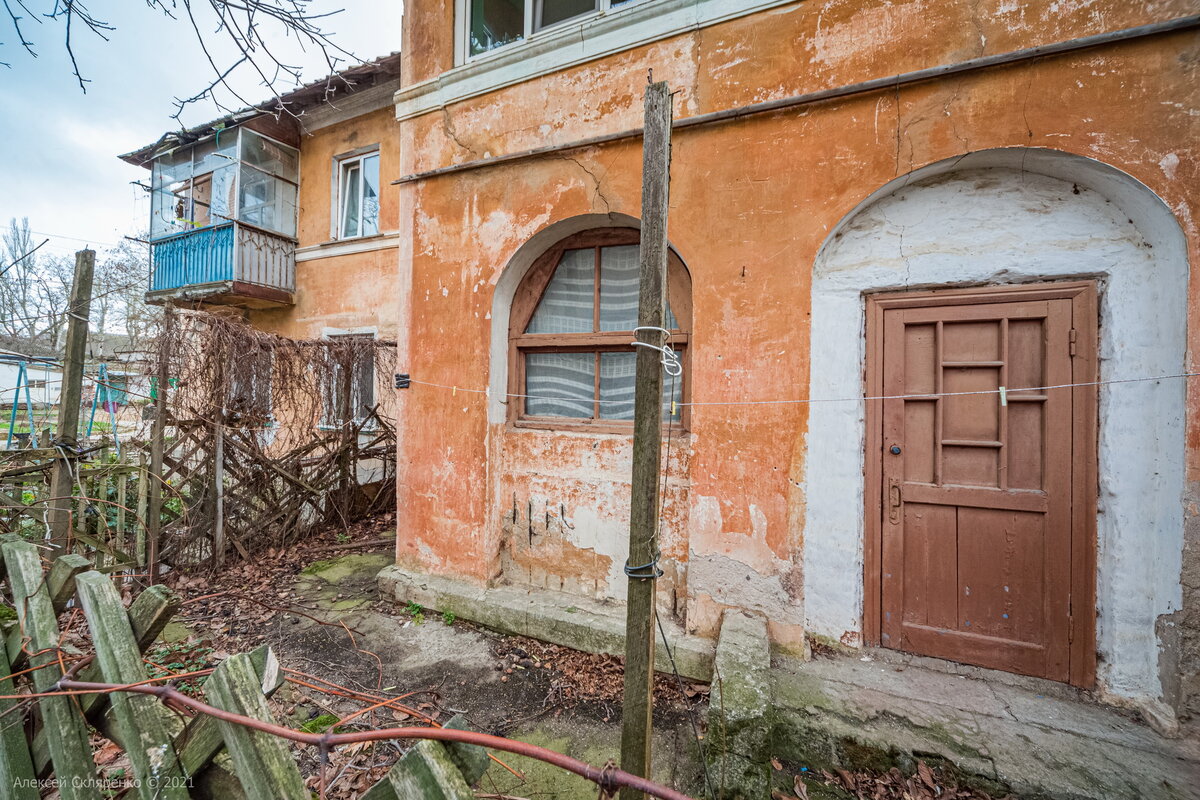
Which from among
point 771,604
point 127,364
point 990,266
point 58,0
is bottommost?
point 771,604

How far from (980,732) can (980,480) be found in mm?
1401

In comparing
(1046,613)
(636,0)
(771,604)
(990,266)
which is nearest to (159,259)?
(636,0)

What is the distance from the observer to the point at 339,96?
873 cm

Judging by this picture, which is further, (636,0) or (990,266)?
(636,0)

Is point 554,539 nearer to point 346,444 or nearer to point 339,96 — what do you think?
point 346,444

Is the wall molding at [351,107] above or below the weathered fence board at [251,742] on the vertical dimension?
above

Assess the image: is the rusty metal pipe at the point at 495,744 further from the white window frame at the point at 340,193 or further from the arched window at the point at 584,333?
the white window frame at the point at 340,193

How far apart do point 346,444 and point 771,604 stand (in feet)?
18.4

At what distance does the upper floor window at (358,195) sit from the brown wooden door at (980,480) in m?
9.09

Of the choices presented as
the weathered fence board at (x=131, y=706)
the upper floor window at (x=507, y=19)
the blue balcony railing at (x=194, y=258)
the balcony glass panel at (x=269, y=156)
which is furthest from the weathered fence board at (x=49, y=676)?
the balcony glass panel at (x=269, y=156)

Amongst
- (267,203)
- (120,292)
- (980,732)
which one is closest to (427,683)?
(980,732)

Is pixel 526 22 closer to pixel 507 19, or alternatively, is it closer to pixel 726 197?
pixel 507 19

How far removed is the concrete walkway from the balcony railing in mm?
10552

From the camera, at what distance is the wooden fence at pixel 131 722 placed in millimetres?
1174
